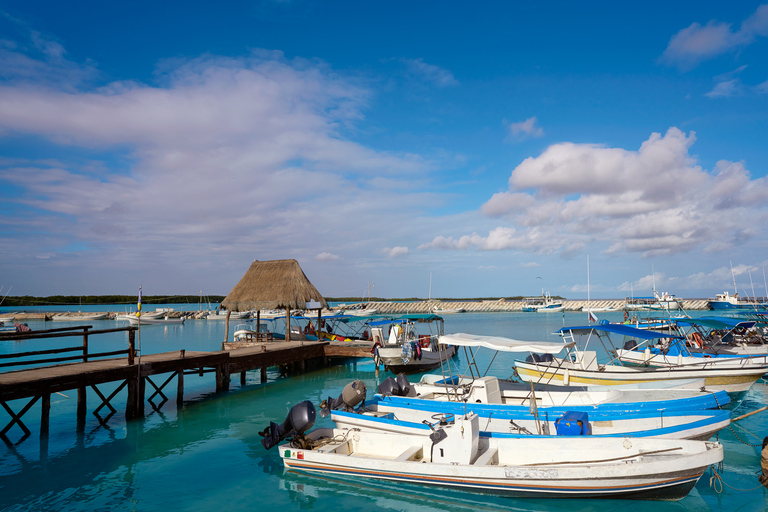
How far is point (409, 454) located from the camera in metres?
9.70

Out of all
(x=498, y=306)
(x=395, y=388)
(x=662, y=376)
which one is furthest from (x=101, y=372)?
(x=498, y=306)

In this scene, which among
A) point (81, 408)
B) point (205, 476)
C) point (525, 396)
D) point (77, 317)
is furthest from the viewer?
point (77, 317)

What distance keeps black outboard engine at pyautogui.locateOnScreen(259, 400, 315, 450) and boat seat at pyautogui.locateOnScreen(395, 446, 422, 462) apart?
2.27 meters

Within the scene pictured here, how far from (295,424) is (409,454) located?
274 cm

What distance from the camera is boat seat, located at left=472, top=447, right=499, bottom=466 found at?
355 inches

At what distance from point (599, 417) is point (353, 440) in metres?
5.90

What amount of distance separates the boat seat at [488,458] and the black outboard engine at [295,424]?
386 centimetres

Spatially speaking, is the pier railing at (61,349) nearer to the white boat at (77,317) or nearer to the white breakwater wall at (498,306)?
the white boat at (77,317)

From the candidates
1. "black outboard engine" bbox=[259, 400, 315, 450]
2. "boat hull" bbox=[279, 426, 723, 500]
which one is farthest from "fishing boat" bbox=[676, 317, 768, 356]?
"black outboard engine" bbox=[259, 400, 315, 450]

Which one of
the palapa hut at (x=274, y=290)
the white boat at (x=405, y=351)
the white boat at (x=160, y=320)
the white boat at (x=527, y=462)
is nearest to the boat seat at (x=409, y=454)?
the white boat at (x=527, y=462)

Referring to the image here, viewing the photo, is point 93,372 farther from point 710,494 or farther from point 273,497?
point 710,494

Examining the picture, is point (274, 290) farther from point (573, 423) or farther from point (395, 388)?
point (573, 423)

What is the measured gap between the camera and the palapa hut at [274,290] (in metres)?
24.4

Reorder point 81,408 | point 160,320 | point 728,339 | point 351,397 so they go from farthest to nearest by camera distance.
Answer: point 160,320 → point 728,339 → point 81,408 → point 351,397
